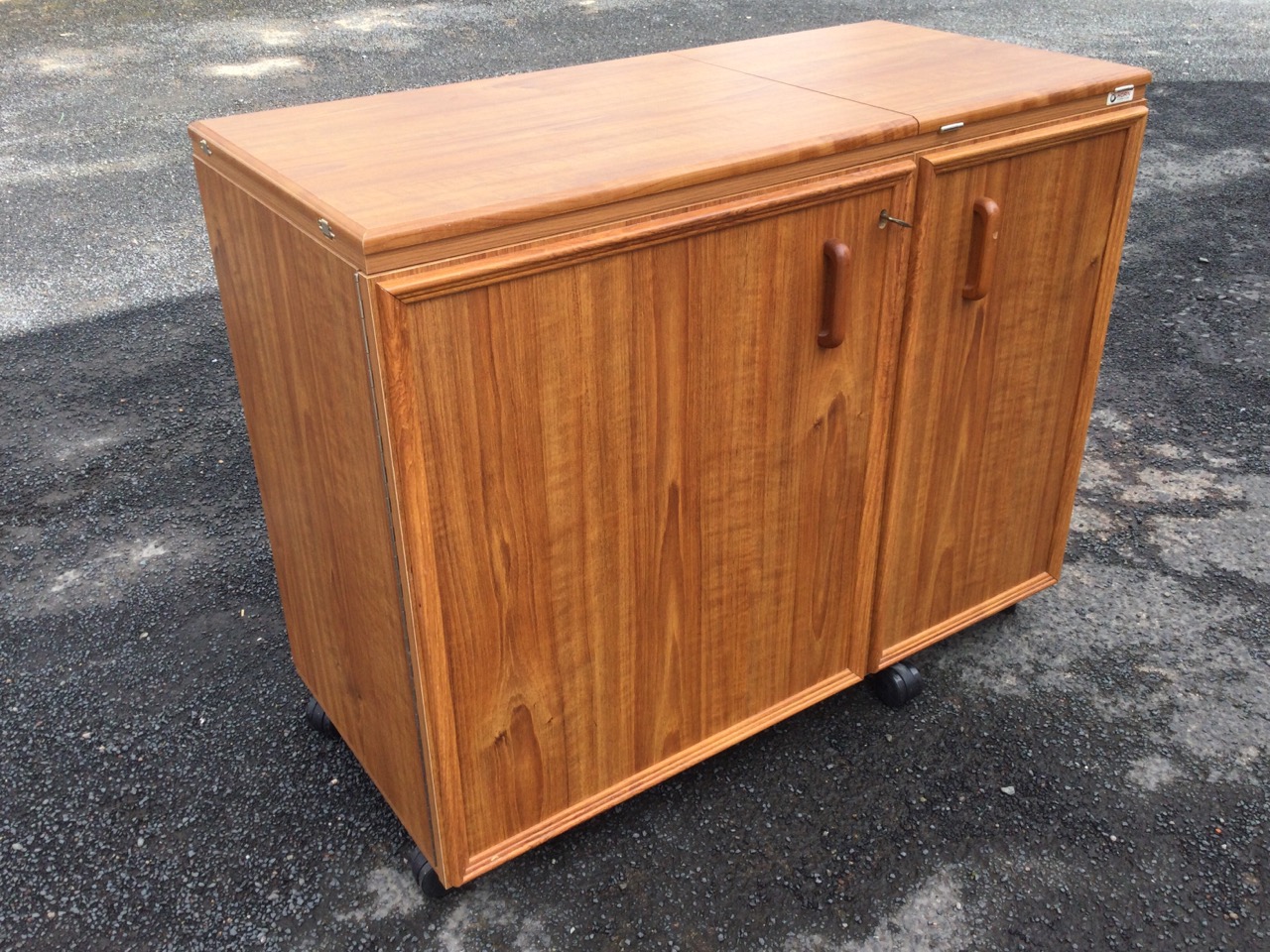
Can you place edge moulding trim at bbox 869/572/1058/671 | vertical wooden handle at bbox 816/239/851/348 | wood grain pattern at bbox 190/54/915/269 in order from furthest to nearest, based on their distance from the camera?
edge moulding trim at bbox 869/572/1058/671, vertical wooden handle at bbox 816/239/851/348, wood grain pattern at bbox 190/54/915/269

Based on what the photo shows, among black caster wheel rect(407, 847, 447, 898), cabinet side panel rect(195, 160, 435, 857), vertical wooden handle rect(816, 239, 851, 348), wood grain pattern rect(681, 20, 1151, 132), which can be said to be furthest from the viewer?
black caster wheel rect(407, 847, 447, 898)

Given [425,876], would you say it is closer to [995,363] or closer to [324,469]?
[324,469]

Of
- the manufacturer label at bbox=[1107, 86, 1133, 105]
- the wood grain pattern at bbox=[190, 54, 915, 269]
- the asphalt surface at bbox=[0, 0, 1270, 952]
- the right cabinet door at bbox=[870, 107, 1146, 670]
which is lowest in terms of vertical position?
the asphalt surface at bbox=[0, 0, 1270, 952]

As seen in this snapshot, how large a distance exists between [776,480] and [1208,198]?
3.71 meters

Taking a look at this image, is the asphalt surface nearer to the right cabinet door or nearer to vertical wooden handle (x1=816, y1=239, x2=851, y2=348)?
the right cabinet door

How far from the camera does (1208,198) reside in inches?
183

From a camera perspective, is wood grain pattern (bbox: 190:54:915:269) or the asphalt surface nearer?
wood grain pattern (bbox: 190:54:915:269)

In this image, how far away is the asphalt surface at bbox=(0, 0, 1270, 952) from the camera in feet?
6.05

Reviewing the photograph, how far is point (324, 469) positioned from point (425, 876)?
681 mm

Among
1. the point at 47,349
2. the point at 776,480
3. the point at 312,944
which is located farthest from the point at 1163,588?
the point at 47,349

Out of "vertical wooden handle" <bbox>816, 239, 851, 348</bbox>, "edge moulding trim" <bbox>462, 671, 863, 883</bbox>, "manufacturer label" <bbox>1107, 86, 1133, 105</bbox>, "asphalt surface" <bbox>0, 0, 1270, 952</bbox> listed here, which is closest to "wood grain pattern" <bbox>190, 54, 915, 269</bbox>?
"vertical wooden handle" <bbox>816, 239, 851, 348</bbox>

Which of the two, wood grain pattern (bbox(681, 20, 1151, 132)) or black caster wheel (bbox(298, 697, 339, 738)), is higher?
wood grain pattern (bbox(681, 20, 1151, 132))

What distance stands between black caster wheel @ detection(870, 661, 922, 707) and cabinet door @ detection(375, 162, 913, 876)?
11.0 inches

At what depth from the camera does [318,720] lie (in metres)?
2.17
